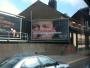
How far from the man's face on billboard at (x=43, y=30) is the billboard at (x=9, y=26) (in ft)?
20.3

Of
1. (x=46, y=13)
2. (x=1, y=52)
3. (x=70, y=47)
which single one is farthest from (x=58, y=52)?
(x=46, y=13)

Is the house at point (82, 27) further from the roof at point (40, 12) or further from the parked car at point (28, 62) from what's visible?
the parked car at point (28, 62)

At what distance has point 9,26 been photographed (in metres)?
35.7

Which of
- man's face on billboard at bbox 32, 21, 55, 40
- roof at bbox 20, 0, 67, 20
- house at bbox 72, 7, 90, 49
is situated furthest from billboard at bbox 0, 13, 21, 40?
roof at bbox 20, 0, 67, 20

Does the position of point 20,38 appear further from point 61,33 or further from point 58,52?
point 61,33

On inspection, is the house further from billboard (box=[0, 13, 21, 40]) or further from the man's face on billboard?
billboard (box=[0, 13, 21, 40])

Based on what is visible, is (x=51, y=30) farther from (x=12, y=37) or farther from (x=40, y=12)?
(x=40, y=12)

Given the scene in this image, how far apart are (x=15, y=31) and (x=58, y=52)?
5.81 metres

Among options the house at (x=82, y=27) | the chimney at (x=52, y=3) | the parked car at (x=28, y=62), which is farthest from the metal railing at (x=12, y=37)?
the parked car at (x=28, y=62)

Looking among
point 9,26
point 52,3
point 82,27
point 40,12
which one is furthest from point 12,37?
point 52,3

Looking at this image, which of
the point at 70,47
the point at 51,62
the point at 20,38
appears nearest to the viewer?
the point at 51,62

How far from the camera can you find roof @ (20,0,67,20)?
5378 centimetres

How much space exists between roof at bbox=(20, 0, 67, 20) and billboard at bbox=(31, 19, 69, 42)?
7.87 meters

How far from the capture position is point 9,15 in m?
35.3
